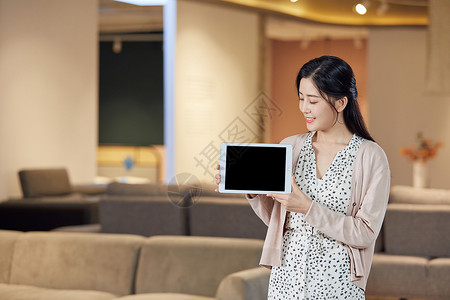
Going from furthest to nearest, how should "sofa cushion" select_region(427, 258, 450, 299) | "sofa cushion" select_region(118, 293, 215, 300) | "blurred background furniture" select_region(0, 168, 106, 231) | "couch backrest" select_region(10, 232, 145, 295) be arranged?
Result: 1. "blurred background furniture" select_region(0, 168, 106, 231)
2. "sofa cushion" select_region(427, 258, 450, 299)
3. "couch backrest" select_region(10, 232, 145, 295)
4. "sofa cushion" select_region(118, 293, 215, 300)

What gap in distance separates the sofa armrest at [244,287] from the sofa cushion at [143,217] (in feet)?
3.98

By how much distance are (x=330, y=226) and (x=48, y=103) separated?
266 inches

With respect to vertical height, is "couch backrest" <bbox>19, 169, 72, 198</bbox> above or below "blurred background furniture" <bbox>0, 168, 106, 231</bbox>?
above

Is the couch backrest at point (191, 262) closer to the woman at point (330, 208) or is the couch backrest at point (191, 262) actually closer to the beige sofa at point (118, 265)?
the beige sofa at point (118, 265)

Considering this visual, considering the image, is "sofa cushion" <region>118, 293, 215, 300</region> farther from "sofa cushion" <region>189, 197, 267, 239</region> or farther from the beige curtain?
the beige curtain

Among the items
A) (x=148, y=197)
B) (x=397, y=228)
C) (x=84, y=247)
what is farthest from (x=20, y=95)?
(x=397, y=228)

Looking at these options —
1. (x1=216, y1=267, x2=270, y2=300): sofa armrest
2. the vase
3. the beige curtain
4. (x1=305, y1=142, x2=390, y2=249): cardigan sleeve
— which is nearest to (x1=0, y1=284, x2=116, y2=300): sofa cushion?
(x1=216, y1=267, x2=270, y2=300): sofa armrest

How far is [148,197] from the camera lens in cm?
455

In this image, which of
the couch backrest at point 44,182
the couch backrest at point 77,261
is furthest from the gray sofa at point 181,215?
the couch backrest at point 44,182

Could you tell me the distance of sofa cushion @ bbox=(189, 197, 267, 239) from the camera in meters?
4.19

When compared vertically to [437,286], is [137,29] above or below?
above

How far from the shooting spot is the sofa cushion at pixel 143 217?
14.3ft

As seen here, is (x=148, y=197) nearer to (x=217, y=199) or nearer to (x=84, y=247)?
(x=217, y=199)

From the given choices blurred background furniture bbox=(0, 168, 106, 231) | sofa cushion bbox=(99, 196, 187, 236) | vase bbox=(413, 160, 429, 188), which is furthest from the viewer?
vase bbox=(413, 160, 429, 188)
